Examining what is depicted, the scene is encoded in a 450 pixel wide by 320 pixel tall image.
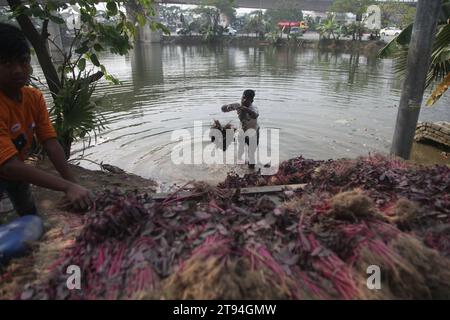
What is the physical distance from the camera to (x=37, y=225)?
2.70 meters

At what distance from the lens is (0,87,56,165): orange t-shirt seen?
2572 millimetres

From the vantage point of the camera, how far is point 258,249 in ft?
6.53

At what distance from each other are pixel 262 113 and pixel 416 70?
7388 millimetres

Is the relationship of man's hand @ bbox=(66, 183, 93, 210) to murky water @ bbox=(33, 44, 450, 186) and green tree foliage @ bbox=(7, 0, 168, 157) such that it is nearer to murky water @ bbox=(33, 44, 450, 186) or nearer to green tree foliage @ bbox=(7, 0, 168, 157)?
green tree foliage @ bbox=(7, 0, 168, 157)

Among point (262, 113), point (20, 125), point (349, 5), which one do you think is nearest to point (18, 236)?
point (20, 125)

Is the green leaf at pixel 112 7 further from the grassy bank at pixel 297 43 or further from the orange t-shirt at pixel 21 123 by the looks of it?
the grassy bank at pixel 297 43

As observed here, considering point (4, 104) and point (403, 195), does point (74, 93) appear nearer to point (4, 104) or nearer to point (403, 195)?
point (4, 104)

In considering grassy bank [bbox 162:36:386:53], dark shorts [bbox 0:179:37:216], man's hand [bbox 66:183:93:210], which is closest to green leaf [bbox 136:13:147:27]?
dark shorts [bbox 0:179:37:216]

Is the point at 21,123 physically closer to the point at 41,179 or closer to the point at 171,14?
the point at 41,179

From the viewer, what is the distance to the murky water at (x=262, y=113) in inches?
333

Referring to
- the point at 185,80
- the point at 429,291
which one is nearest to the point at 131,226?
A: the point at 429,291

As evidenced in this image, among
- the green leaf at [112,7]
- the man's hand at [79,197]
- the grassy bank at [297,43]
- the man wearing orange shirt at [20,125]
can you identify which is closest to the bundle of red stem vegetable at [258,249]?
the man's hand at [79,197]

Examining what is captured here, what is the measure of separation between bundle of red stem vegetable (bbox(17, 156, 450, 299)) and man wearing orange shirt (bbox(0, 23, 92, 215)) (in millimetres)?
397
